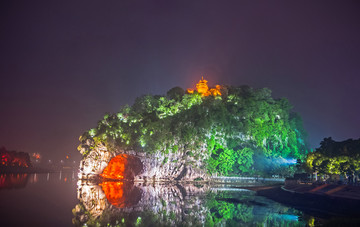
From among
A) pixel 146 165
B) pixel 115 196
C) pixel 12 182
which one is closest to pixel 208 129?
pixel 146 165

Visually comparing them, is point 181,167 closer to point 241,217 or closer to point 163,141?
point 163,141

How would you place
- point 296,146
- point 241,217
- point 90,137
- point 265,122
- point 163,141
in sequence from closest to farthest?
point 241,217
point 163,141
point 90,137
point 265,122
point 296,146

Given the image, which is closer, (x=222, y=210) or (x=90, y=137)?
(x=222, y=210)

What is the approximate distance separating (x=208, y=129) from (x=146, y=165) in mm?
10122

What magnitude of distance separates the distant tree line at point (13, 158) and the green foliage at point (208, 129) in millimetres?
31280

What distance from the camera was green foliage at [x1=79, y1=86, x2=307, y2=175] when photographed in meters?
37.5

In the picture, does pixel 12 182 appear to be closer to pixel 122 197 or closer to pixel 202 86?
pixel 122 197

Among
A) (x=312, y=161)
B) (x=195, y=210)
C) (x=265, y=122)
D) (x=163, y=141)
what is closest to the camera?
(x=195, y=210)

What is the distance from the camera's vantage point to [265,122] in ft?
149

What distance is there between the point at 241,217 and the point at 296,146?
41.8 m

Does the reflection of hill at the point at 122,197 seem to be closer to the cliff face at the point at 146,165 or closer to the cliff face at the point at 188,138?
the cliff face at the point at 146,165

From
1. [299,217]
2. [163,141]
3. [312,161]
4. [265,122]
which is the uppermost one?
[265,122]

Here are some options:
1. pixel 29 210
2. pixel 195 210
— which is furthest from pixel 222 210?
pixel 29 210

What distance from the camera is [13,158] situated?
6247 centimetres
